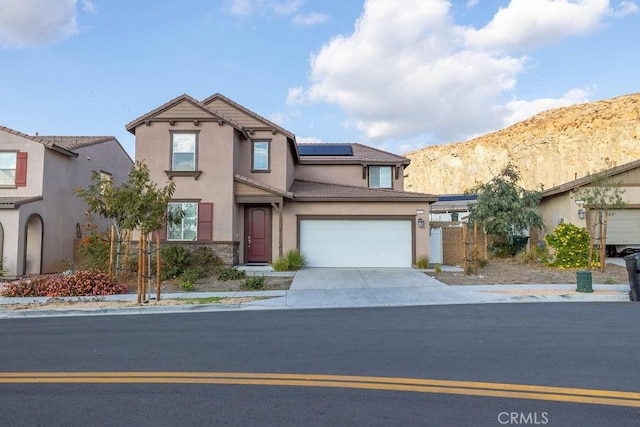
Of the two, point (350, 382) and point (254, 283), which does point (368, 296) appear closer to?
point (254, 283)

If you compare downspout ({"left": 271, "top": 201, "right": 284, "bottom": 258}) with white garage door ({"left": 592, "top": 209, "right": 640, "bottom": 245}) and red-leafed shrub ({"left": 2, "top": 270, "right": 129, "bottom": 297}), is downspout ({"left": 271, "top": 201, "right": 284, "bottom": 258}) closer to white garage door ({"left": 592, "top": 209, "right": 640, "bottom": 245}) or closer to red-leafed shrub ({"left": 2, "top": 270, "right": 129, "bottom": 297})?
red-leafed shrub ({"left": 2, "top": 270, "right": 129, "bottom": 297})

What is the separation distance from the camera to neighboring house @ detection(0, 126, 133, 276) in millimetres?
17203

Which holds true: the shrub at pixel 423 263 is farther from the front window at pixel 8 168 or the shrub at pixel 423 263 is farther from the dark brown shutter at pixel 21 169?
the front window at pixel 8 168

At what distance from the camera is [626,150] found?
61.4 metres

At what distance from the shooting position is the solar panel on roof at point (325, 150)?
2555 centimetres

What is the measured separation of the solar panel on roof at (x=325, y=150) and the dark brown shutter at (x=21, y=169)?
42.1 ft

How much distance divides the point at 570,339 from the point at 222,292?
29.9 ft

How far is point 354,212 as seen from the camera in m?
20.3

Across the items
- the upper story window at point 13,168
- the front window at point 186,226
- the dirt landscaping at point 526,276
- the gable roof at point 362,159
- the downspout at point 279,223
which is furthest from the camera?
the gable roof at point 362,159

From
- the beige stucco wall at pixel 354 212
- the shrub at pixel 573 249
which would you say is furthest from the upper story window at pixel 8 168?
the shrub at pixel 573 249

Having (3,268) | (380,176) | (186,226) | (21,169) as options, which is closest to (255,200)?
(186,226)

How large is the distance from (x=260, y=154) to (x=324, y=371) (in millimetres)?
16450

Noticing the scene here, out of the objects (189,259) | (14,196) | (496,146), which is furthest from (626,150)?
(14,196)

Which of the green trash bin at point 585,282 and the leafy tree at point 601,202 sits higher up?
the leafy tree at point 601,202
